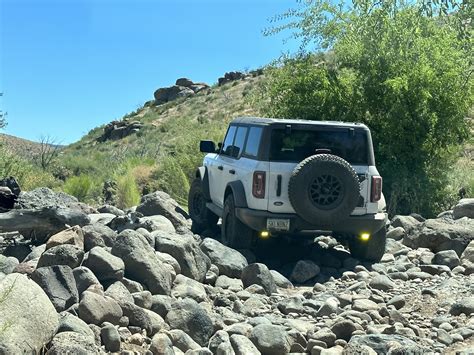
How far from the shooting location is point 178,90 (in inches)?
2736

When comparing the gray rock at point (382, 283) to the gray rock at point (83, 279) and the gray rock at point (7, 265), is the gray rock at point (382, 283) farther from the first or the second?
the gray rock at point (7, 265)

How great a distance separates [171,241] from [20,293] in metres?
3.65

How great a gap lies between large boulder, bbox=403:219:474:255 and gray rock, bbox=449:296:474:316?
11.3ft

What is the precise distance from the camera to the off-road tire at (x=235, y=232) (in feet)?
33.9

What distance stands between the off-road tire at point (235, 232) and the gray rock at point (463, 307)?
3138 millimetres

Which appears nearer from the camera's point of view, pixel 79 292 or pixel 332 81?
pixel 79 292

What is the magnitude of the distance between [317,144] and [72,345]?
18.8 ft

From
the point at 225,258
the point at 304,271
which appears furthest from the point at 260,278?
the point at 304,271

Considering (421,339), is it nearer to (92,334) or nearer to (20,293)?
(92,334)

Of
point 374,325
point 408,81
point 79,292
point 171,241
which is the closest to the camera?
point 79,292

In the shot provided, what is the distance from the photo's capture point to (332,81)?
17406 mm

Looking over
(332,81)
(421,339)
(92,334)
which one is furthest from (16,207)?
(332,81)

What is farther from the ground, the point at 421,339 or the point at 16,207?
the point at 16,207

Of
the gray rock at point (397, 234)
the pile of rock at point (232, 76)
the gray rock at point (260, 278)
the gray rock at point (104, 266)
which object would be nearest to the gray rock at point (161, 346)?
the gray rock at point (104, 266)
